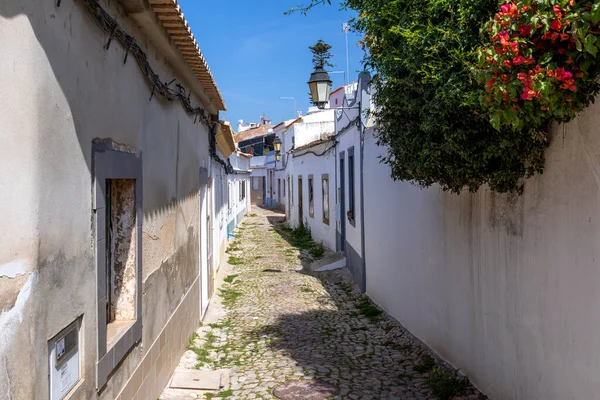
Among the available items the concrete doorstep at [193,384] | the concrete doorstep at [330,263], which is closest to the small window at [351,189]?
the concrete doorstep at [330,263]

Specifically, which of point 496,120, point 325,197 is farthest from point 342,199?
point 496,120

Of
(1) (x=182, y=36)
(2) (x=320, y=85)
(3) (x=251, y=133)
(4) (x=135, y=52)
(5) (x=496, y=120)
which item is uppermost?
(3) (x=251, y=133)

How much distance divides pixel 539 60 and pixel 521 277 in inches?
73.2

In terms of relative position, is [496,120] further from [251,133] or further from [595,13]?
[251,133]

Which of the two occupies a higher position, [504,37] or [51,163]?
[504,37]

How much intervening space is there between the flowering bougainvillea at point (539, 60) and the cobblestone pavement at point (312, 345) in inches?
114

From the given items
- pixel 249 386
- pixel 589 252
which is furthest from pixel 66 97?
pixel 249 386

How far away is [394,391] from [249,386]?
4.83 ft

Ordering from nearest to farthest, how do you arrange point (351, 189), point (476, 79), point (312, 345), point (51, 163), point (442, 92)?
point (51, 163), point (476, 79), point (442, 92), point (312, 345), point (351, 189)

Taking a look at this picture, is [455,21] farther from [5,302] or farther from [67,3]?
[5,302]

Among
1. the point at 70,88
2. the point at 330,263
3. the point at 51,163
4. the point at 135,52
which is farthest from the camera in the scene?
the point at 330,263

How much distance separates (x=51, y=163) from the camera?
2.41m

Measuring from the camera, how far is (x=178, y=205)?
579 centimetres

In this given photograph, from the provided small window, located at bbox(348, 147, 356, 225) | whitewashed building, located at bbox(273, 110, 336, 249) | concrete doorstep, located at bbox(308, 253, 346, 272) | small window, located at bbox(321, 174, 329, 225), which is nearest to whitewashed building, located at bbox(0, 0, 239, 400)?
small window, located at bbox(348, 147, 356, 225)
